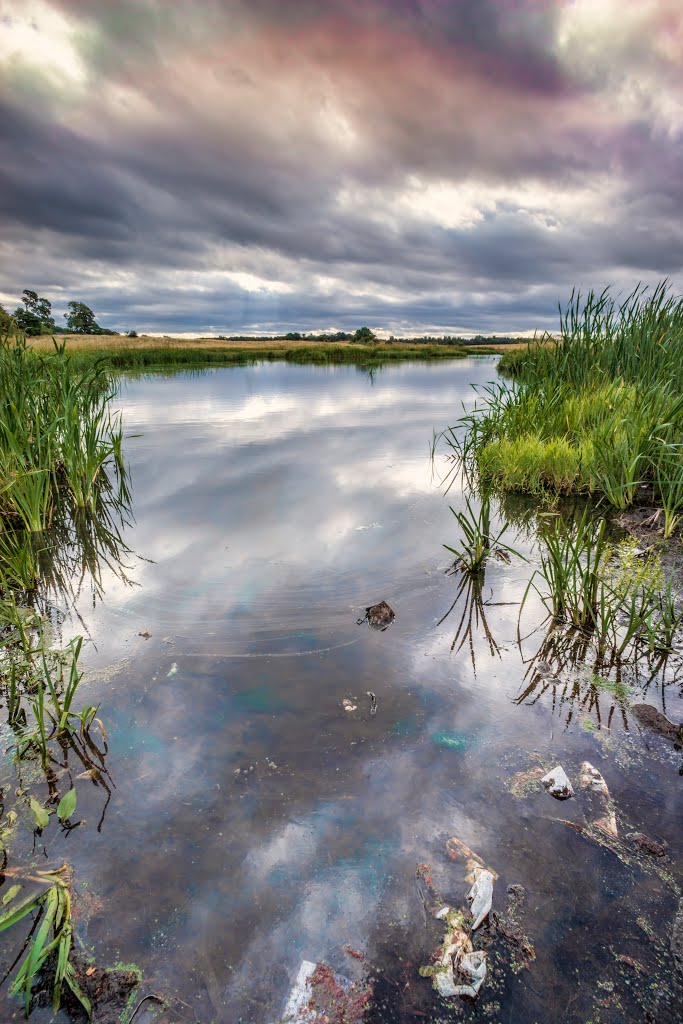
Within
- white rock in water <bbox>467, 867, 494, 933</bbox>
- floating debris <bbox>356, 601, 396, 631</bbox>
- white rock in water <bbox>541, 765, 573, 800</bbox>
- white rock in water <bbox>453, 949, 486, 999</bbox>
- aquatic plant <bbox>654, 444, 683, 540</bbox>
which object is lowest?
floating debris <bbox>356, 601, 396, 631</bbox>

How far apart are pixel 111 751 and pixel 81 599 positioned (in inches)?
85.6

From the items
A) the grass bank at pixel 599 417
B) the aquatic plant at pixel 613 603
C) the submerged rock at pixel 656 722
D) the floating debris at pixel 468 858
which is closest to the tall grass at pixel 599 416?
the grass bank at pixel 599 417

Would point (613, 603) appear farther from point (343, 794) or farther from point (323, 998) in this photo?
point (323, 998)

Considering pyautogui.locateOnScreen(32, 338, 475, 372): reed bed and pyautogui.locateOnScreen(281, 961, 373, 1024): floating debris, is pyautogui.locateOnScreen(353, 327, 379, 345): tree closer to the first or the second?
pyautogui.locateOnScreen(32, 338, 475, 372): reed bed

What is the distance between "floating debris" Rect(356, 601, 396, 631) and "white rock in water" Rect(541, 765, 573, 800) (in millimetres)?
1652

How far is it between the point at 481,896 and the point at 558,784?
0.76 m

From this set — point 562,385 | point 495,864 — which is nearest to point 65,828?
point 495,864

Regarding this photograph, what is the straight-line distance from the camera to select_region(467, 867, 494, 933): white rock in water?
5.92 ft

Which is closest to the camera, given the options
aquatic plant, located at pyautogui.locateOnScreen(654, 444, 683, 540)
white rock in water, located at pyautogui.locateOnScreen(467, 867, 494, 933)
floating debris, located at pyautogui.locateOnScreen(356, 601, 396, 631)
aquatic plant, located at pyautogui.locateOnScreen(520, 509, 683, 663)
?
white rock in water, located at pyautogui.locateOnScreen(467, 867, 494, 933)

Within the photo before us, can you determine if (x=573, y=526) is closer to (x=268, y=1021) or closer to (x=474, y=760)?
(x=474, y=760)

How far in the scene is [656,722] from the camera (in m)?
2.79

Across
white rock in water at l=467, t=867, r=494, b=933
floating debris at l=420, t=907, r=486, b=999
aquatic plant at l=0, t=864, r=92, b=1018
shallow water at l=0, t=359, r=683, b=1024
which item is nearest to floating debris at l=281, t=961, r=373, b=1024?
shallow water at l=0, t=359, r=683, b=1024

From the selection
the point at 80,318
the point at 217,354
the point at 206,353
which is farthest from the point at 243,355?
the point at 80,318

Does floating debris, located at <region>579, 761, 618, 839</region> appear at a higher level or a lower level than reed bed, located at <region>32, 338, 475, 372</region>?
lower
